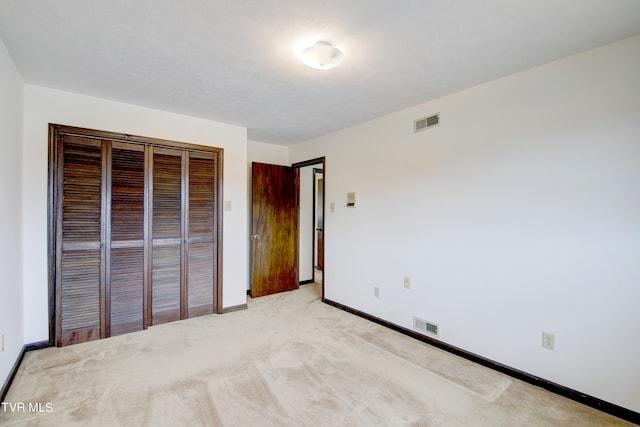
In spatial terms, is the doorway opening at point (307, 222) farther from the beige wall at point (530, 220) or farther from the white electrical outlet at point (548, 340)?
the white electrical outlet at point (548, 340)

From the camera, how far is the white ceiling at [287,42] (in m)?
1.63

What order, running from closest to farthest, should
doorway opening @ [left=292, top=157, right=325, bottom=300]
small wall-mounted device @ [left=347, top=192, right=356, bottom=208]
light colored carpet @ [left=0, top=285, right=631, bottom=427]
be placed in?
light colored carpet @ [left=0, top=285, right=631, bottom=427]
small wall-mounted device @ [left=347, top=192, right=356, bottom=208]
doorway opening @ [left=292, top=157, right=325, bottom=300]

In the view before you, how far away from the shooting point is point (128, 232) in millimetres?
3123

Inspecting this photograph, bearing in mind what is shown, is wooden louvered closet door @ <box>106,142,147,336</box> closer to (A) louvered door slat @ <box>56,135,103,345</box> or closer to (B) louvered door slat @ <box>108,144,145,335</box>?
(B) louvered door slat @ <box>108,144,145,335</box>

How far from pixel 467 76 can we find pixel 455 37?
65cm

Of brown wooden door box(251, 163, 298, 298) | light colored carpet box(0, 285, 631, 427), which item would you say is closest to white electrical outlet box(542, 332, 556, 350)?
light colored carpet box(0, 285, 631, 427)

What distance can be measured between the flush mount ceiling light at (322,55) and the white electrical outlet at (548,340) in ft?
8.51

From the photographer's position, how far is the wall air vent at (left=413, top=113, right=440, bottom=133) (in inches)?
115

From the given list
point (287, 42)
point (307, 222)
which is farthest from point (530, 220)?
point (307, 222)

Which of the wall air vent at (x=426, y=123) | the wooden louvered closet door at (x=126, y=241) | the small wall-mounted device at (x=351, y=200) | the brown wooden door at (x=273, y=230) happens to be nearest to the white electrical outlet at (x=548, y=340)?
the wall air vent at (x=426, y=123)

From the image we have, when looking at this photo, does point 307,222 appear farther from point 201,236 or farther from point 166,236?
point 166,236

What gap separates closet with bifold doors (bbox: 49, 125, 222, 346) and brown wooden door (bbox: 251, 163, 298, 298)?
86 centimetres

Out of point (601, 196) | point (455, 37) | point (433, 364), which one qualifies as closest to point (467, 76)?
point (455, 37)

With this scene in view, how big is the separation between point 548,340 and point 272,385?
7.03 feet
